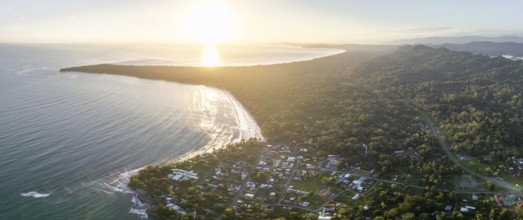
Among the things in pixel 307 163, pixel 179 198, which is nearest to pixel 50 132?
pixel 179 198

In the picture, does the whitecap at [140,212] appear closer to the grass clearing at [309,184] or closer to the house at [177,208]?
the house at [177,208]

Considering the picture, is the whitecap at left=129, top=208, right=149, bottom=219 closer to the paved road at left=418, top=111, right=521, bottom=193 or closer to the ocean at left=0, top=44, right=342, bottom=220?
the ocean at left=0, top=44, right=342, bottom=220

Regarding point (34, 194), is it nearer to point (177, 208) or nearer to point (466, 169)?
Answer: point (177, 208)

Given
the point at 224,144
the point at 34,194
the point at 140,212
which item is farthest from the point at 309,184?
the point at 34,194

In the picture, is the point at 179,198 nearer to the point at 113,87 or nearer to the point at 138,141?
the point at 138,141

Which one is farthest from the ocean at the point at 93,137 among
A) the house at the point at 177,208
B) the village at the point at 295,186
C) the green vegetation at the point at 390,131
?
the village at the point at 295,186

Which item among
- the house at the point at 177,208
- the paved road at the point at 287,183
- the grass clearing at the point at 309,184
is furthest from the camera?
the grass clearing at the point at 309,184
